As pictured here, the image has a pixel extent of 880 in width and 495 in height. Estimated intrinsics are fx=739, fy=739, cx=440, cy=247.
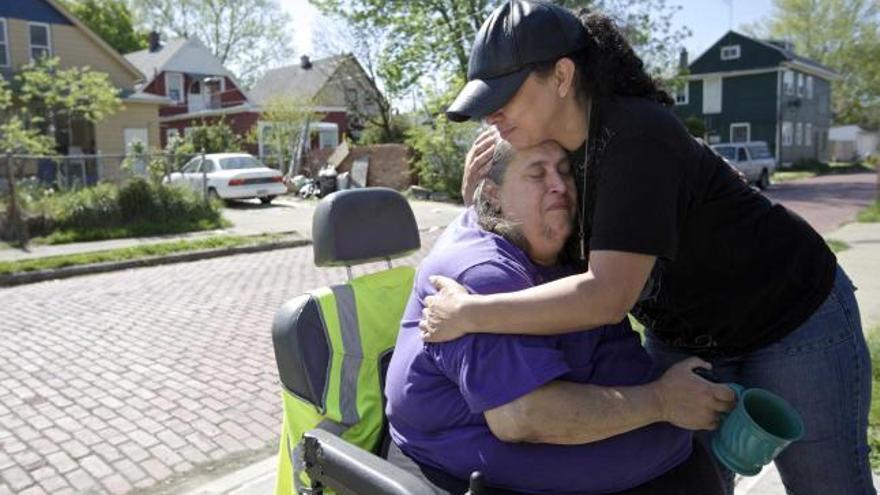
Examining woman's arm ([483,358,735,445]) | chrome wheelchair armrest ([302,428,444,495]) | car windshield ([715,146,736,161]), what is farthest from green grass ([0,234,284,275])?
car windshield ([715,146,736,161])

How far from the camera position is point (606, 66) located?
1.67 m

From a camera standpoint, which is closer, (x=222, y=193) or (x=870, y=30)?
(x=222, y=193)

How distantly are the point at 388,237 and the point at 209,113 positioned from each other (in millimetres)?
35690

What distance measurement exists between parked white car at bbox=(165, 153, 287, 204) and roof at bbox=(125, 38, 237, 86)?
18.4m

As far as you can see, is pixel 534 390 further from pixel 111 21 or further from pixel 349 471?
pixel 111 21

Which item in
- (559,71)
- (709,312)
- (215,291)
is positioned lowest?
(215,291)

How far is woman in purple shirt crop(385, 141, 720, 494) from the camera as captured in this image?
1646 millimetres

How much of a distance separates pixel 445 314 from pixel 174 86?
3867 centimetres

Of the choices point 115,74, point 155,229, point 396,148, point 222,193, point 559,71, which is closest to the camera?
point 559,71

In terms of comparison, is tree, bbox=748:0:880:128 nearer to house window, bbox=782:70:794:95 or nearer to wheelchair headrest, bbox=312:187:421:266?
house window, bbox=782:70:794:95

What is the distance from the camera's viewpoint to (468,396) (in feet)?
5.41

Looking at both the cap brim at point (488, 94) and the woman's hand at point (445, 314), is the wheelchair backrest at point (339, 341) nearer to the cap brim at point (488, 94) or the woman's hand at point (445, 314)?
the woman's hand at point (445, 314)

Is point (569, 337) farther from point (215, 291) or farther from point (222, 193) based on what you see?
point (222, 193)

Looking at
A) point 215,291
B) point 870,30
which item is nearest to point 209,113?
point 215,291
